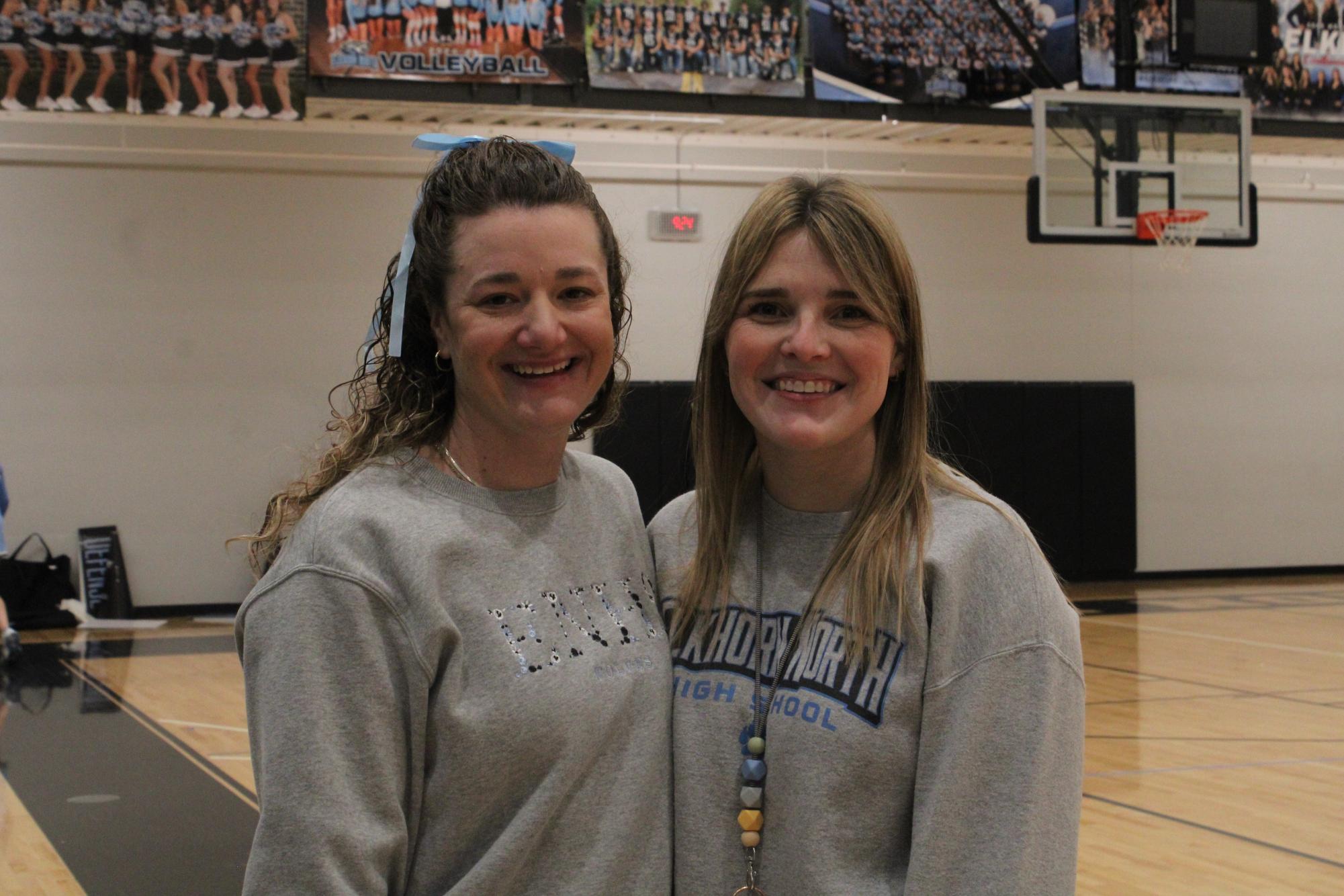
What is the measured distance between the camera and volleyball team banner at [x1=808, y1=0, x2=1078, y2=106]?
8820mm

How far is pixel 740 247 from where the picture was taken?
157 cm

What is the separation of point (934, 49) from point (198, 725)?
6.13 metres

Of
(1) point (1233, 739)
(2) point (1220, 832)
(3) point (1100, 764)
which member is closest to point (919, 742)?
(2) point (1220, 832)

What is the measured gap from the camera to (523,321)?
58.5 inches

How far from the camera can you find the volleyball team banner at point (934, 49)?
8.82 m

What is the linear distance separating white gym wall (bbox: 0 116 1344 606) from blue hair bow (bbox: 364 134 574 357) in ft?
28.6

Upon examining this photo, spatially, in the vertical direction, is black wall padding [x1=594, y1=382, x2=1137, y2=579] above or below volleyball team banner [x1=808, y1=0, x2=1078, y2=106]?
below

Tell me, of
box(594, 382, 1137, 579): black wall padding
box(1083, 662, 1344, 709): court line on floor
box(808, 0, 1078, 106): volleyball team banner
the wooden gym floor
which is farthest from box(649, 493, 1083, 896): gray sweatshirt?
box(594, 382, 1137, 579): black wall padding

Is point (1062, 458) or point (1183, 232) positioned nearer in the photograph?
point (1183, 232)

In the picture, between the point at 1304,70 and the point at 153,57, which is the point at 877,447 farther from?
the point at 1304,70

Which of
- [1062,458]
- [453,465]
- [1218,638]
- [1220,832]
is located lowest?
[1218,638]

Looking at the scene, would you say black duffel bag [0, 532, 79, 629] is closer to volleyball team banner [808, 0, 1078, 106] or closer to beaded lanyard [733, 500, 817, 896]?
volleyball team banner [808, 0, 1078, 106]

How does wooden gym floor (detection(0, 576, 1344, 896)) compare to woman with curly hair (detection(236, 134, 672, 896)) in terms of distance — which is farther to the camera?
wooden gym floor (detection(0, 576, 1344, 896))

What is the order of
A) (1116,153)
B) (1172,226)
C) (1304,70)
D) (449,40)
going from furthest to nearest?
1. (1304,70)
2. (1172,226)
3. (1116,153)
4. (449,40)
